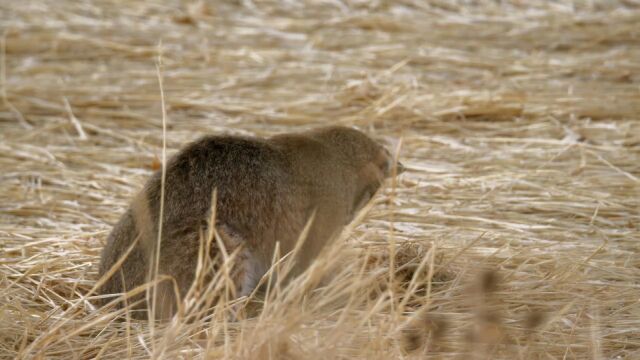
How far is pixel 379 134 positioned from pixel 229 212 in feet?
8.57

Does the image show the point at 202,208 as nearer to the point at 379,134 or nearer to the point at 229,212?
the point at 229,212

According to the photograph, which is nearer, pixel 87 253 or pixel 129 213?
pixel 129 213

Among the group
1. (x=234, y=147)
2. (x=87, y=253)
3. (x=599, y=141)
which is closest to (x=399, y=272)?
(x=234, y=147)

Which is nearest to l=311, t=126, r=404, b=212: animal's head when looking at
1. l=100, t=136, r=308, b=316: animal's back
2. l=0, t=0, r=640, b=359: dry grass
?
l=0, t=0, r=640, b=359: dry grass

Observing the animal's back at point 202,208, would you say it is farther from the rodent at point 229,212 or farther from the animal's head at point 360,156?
the animal's head at point 360,156

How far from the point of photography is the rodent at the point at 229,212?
3.65 m

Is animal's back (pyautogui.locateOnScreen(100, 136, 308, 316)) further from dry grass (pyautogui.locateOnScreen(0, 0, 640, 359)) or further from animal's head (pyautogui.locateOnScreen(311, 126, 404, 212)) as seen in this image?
animal's head (pyautogui.locateOnScreen(311, 126, 404, 212))

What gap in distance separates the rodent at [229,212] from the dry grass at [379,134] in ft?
A: 0.53

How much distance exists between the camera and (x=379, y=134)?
6.24m

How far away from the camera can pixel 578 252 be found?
14.8 feet

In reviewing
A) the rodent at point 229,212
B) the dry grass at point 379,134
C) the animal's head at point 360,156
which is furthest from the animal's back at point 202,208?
the animal's head at point 360,156

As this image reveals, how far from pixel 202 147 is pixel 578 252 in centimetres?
171

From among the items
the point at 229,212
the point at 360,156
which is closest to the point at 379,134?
the point at 360,156

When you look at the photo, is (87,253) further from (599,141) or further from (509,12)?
(509,12)
